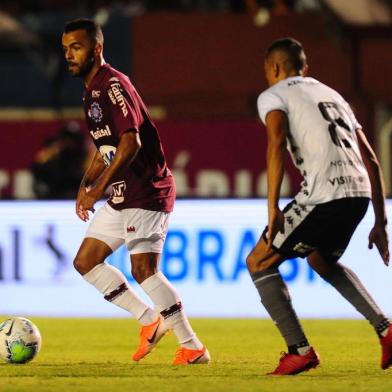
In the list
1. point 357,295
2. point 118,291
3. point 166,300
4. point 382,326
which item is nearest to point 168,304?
point 166,300

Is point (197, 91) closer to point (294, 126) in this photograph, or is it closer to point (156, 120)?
point (156, 120)

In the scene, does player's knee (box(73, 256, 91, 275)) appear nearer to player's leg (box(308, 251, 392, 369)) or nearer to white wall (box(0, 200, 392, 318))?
player's leg (box(308, 251, 392, 369))

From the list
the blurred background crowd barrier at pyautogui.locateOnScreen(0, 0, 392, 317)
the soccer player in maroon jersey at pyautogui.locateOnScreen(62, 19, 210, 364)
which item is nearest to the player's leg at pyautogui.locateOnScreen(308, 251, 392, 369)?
the soccer player in maroon jersey at pyautogui.locateOnScreen(62, 19, 210, 364)

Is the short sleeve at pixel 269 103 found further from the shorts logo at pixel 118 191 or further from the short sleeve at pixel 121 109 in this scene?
the shorts logo at pixel 118 191

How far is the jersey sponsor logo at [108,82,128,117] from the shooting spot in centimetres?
839

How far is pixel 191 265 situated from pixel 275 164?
194 inches

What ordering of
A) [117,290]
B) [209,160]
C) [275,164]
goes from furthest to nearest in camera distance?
[209,160], [117,290], [275,164]

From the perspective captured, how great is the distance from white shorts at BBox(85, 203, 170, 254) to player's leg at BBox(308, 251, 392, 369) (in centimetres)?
101

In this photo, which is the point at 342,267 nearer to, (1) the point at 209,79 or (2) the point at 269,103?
(2) the point at 269,103

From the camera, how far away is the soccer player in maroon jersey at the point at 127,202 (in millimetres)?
8516

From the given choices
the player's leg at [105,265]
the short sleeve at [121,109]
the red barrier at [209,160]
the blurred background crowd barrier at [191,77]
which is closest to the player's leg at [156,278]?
the player's leg at [105,265]

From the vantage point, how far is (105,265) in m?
8.88

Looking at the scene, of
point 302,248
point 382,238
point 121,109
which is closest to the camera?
point 302,248

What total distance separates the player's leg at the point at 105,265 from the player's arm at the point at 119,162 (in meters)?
0.53
